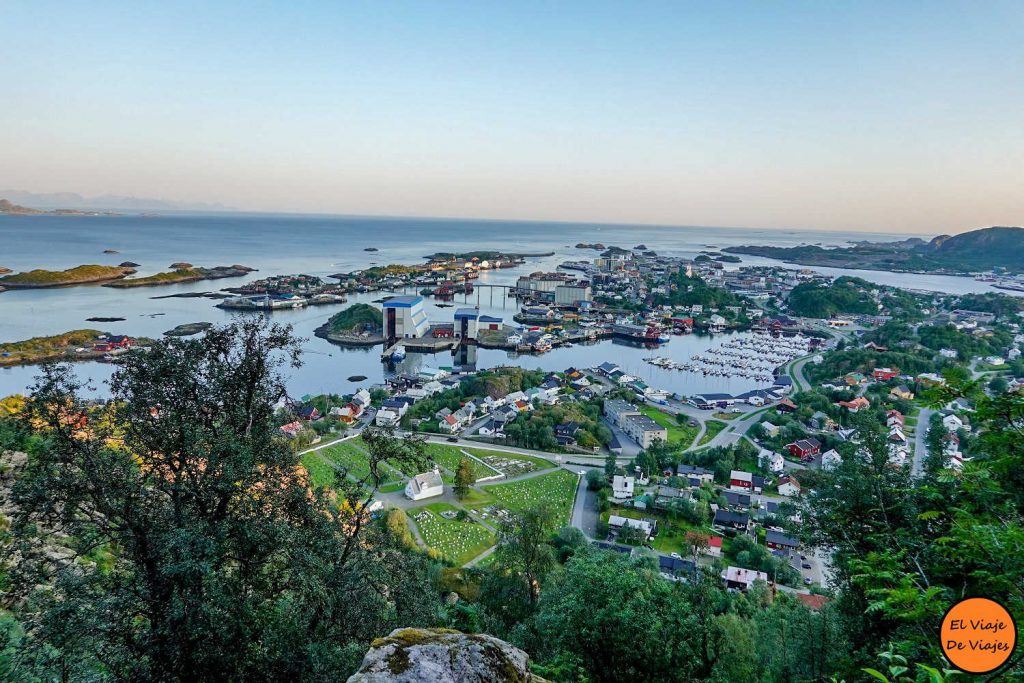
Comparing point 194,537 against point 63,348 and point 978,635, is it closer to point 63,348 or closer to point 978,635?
point 978,635

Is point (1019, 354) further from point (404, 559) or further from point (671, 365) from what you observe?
point (404, 559)

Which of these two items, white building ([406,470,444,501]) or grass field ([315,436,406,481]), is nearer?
white building ([406,470,444,501])

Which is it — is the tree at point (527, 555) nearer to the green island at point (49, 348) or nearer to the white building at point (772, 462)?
the white building at point (772, 462)

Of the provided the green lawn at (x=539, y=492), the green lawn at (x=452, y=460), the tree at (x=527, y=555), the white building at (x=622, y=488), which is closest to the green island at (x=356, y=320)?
the green lawn at (x=452, y=460)

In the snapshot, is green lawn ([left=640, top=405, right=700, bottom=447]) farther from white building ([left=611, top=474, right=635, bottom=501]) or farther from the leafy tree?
white building ([left=611, top=474, right=635, bottom=501])

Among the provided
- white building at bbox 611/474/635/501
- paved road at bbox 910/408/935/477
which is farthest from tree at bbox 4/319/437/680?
paved road at bbox 910/408/935/477

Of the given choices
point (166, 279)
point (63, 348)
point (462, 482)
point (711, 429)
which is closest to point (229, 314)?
point (63, 348)

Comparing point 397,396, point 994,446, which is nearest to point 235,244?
point 397,396

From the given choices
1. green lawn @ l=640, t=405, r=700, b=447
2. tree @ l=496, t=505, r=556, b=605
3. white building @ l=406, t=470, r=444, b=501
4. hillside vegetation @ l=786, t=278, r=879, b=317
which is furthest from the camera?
hillside vegetation @ l=786, t=278, r=879, b=317

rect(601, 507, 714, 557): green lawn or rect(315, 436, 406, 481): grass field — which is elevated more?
rect(315, 436, 406, 481): grass field

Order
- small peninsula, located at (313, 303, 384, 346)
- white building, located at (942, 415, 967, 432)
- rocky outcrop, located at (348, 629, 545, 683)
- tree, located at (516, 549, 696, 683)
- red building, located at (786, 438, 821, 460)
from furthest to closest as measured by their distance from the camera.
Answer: small peninsula, located at (313, 303, 384, 346) < white building, located at (942, 415, 967, 432) < red building, located at (786, 438, 821, 460) < tree, located at (516, 549, 696, 683) < rocky outcrop, located at (348, 629, 545, 683)
